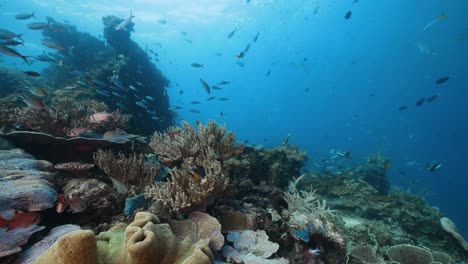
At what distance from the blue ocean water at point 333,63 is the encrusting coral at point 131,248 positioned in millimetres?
11333

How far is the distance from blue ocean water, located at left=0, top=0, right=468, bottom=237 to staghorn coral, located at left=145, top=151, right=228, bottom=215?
9834 millimetres

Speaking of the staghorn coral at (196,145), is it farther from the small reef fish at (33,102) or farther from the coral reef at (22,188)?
the small reef fish at (33,102)

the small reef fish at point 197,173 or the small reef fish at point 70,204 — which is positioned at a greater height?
the small reef fish at point 197,173

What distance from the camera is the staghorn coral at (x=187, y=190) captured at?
3.45m

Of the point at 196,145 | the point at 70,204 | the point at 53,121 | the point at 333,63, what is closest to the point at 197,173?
the point at 196,145

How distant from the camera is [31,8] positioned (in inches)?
1412

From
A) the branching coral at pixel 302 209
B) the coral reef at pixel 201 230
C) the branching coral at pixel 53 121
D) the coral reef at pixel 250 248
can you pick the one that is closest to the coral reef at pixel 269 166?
the branching coral at pixel 302 209

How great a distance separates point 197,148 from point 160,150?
80cm

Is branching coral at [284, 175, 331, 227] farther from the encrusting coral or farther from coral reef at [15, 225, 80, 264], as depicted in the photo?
coral reef at [15, 225, 80, 264]

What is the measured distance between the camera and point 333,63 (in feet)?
352

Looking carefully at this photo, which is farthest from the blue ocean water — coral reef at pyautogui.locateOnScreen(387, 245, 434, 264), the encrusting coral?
the encrusting coral

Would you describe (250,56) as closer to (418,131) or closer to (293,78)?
(293,78)

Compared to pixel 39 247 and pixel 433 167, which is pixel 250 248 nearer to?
pixel 39 247

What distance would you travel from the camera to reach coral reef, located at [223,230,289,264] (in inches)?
117
